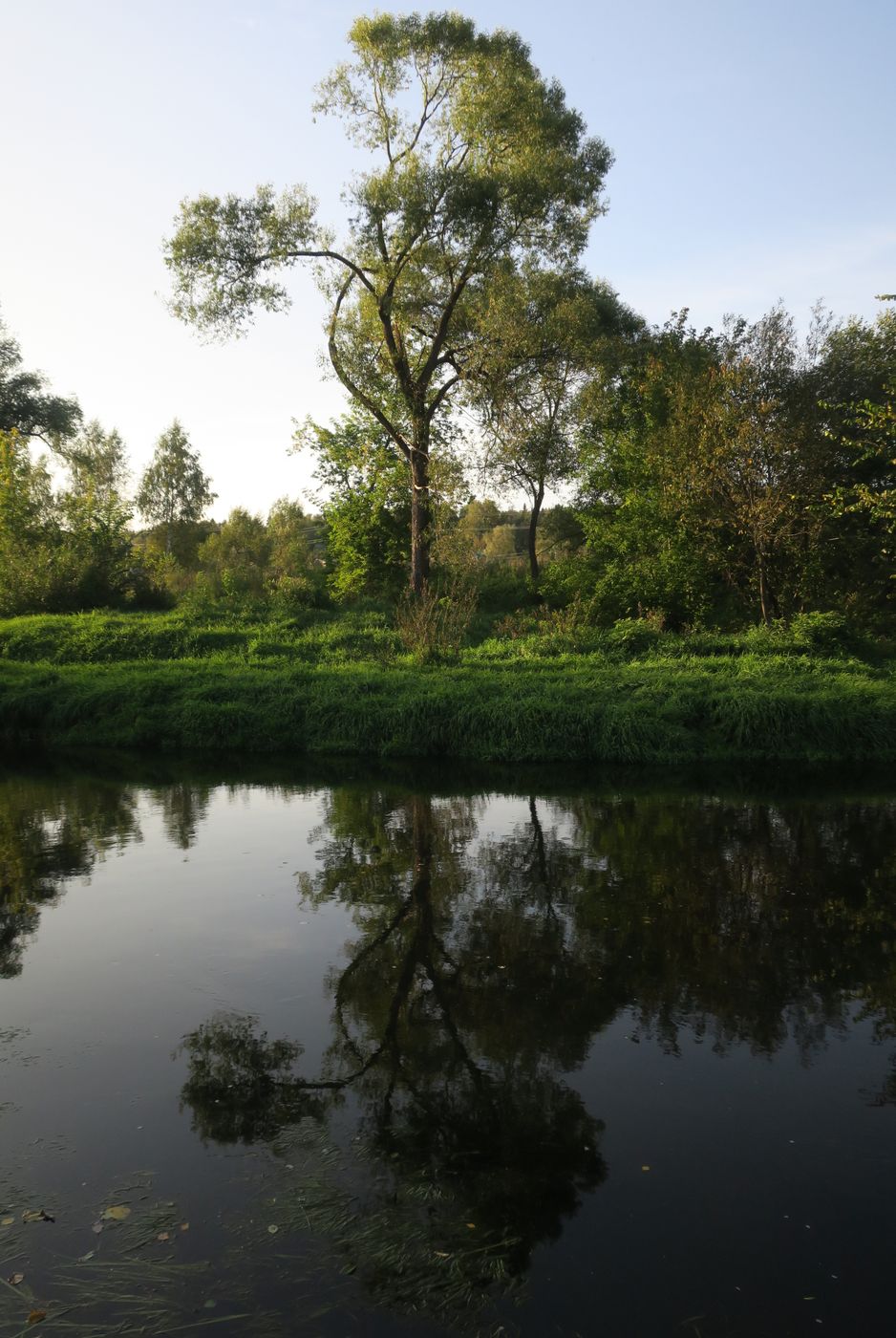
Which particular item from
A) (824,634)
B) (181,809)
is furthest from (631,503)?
(181,809)

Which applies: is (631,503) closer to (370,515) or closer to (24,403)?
(370,515)

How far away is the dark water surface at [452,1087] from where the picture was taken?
11.3 ft

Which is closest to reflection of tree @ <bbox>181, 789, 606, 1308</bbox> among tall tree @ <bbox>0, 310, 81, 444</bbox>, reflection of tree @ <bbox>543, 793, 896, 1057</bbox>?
reflection of tree @ <bbox>543, 793, 896, 1057</bbox>

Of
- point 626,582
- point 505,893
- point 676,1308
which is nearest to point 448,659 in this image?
point 626,582

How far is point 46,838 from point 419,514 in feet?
50.7

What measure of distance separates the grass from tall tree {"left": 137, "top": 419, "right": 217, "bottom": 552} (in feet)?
134

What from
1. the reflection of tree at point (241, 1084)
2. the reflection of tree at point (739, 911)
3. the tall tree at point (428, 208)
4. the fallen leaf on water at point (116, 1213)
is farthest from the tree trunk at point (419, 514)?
the fallen leaf on water at point (116, 1213)

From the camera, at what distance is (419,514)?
78.1 feet

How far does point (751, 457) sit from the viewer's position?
18875 millimetres

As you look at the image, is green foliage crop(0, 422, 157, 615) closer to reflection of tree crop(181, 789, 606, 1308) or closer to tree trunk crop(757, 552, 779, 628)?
tree trunk crop(757, 552, 779, 628)

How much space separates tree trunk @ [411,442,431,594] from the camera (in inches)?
923

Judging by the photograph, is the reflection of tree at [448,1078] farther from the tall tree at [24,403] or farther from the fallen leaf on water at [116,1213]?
the tall tree at [24,403]

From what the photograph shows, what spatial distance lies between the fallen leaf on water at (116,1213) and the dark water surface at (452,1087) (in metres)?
0.05

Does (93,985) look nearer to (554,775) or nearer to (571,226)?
(554,775)
